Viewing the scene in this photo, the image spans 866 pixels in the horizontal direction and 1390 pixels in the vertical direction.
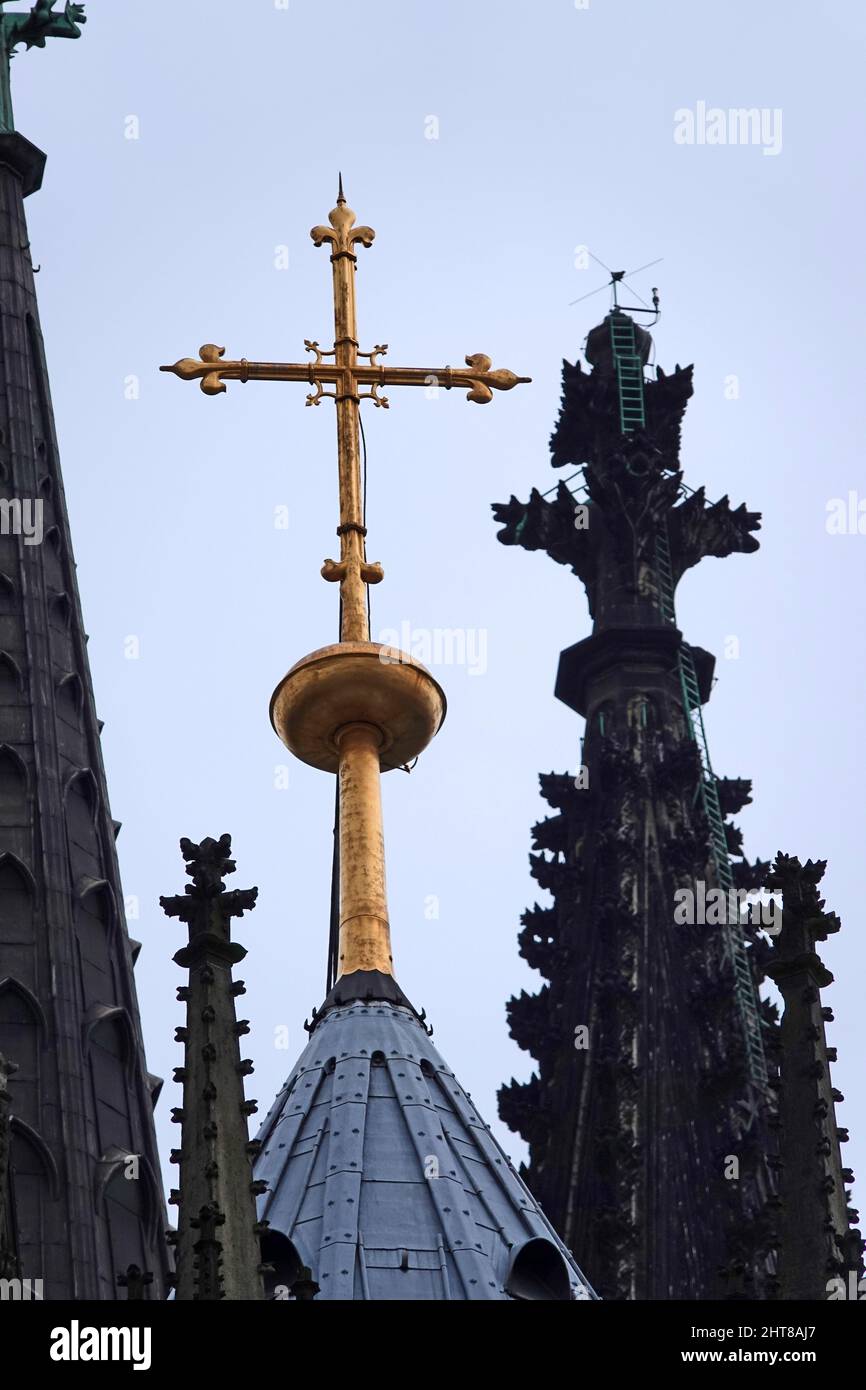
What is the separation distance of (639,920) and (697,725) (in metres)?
6.40

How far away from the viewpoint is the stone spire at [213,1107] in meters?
25.3

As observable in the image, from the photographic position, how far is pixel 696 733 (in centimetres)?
6347

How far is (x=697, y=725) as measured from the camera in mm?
63688

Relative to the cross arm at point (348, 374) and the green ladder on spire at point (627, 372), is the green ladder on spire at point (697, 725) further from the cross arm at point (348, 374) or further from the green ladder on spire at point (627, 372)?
the cross arm at point (348, 374)

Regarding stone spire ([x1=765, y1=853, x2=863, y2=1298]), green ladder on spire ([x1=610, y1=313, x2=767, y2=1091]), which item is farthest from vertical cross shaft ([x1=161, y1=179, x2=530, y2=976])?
green ladder on spire ([x1=610, y1=313, x2=767, y2=1091])

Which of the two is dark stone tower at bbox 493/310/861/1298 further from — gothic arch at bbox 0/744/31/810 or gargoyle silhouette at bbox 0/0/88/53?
gargoyle silhouette at bbox 0/0/88/53

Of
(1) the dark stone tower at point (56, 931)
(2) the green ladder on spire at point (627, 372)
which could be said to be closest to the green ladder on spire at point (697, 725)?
(2) the green ladder on spire at point (627, 372)

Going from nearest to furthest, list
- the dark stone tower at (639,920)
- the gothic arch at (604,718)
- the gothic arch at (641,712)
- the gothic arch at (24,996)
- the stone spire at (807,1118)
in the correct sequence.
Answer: the stone spire at (807,1118), the gothic arch at (24,996), the dark stone tower at (639,920), the gothic arch at (641,712), the gothic arch at (604,718)

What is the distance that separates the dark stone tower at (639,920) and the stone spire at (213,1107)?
1924 centimetres

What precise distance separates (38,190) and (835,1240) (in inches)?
889

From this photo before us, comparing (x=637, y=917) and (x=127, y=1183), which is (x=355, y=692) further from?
(x=637, y=917)

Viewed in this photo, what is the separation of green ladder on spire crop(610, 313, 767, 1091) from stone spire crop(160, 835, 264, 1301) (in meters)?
29.1

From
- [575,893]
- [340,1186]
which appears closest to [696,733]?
[575,893]
